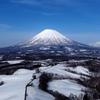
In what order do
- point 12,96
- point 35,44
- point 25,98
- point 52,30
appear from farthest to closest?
point 52,30 < point 35,44 < point 12,96 < point 25,98

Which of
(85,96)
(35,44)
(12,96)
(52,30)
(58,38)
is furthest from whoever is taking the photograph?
(52,30)

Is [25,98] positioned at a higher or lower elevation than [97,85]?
higher

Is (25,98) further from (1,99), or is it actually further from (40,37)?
(40,37)

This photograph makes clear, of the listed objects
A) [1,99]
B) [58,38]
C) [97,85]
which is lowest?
[97,85]

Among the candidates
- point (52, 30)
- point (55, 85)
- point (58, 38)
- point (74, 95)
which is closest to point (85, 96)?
point (74, 95)

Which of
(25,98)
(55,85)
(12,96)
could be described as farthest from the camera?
(55,85)

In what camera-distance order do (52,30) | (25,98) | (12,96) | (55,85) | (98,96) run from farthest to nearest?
(52,30) < (55,85) < (98,96) < (12,96) < (25,98)

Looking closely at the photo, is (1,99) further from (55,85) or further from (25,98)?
(55,85)

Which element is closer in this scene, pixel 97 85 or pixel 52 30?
pixel 97 85

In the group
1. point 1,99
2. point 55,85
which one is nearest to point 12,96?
point 1,99
